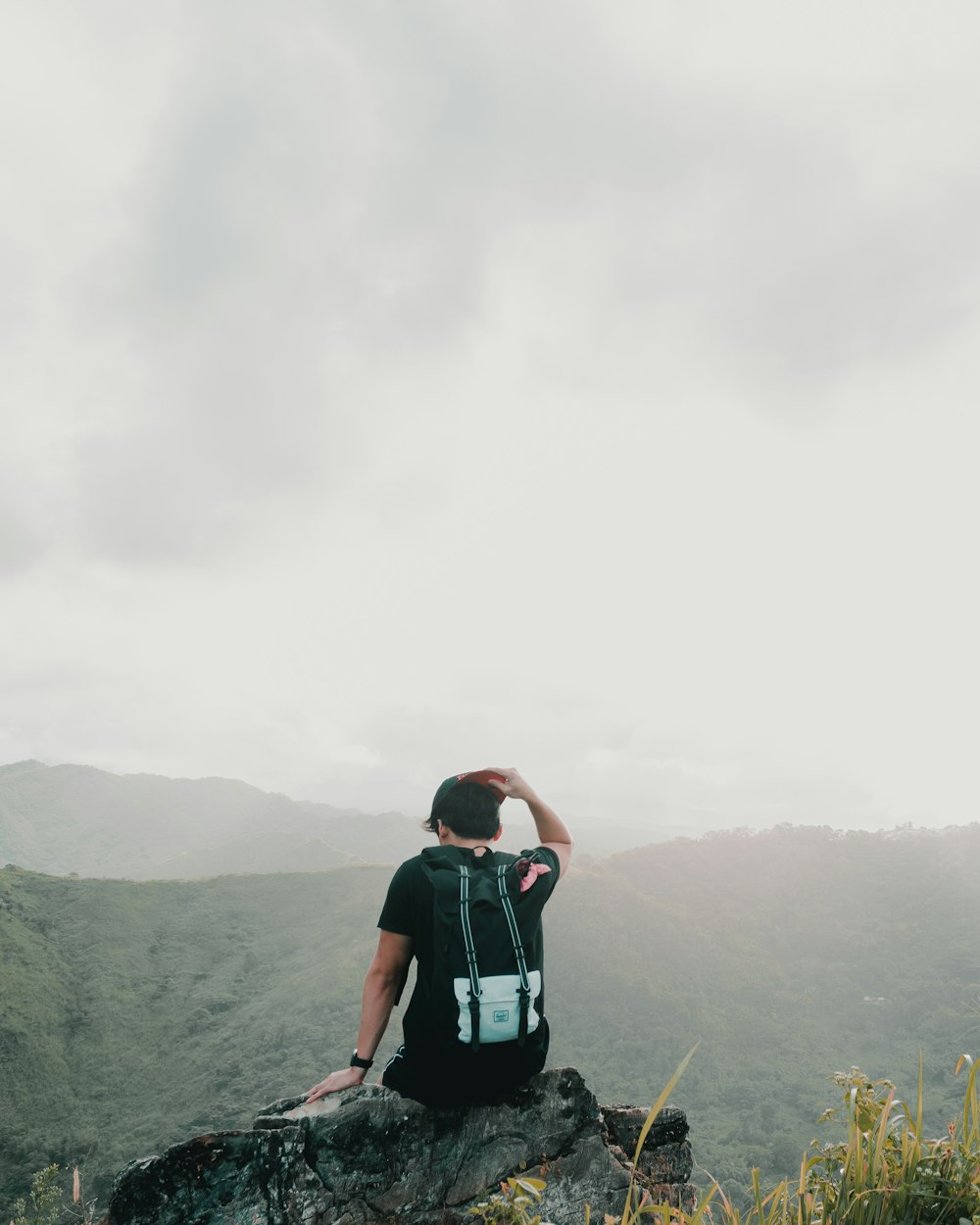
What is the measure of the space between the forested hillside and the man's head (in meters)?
53.5

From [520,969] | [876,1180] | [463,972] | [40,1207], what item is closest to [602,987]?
[40,1207]

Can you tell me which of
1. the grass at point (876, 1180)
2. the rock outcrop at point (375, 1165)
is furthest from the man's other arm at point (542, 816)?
the grass at point (876, 1180)

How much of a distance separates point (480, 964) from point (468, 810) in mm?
721

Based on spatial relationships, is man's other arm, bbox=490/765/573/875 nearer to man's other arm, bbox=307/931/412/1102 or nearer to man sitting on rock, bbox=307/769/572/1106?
man sitting on rock, bbox=307/769/572/1106

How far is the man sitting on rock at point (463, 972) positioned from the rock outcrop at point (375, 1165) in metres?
0.13

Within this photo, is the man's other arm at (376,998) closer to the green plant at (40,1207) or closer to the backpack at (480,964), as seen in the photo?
the backpack at (480,964)

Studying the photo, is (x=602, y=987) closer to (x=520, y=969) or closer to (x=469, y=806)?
(x=469, y=806)

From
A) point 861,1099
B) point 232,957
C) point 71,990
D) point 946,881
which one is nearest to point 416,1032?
point 861,1099

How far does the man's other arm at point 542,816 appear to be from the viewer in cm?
368

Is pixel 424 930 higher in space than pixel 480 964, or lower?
higher

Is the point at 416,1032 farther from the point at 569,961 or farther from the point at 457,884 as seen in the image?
the point at 569,961

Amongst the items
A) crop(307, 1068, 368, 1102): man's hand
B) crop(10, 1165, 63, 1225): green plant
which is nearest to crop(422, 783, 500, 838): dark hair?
crop(307, 1068, 368, 1102): man's hand

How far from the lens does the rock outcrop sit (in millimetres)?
2948

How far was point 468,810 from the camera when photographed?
3529mm
